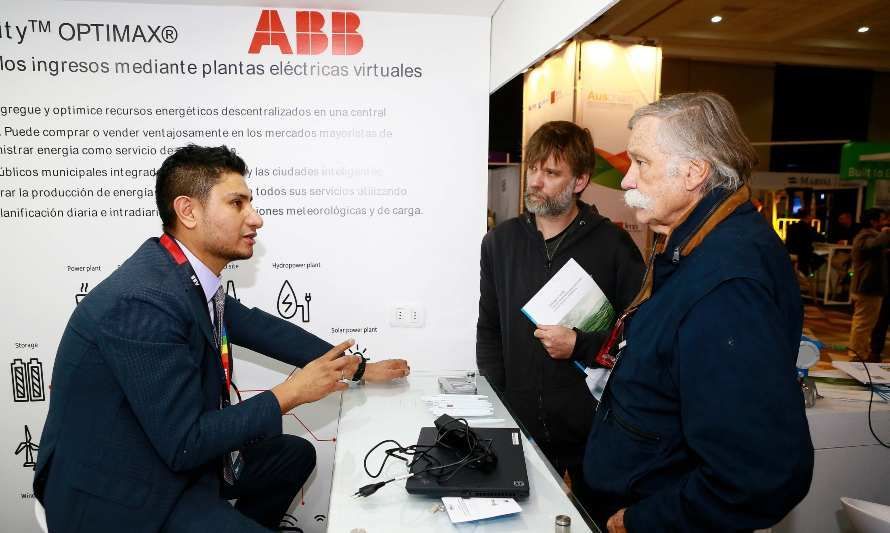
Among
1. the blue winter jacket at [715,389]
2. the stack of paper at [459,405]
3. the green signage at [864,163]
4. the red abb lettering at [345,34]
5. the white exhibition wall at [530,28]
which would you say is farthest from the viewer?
the green signage at [864,163]

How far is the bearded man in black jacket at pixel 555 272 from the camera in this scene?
2037mm

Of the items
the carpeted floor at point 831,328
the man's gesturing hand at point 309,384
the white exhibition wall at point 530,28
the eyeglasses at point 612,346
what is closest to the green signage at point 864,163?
the carpeted floor at point 831,328

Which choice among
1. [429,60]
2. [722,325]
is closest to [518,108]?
[429,60]

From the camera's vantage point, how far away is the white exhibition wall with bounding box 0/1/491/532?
8.11 ft

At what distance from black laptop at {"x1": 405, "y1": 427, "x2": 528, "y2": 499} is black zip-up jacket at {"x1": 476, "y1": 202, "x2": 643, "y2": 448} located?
1.70 feet

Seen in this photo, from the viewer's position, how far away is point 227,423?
5.00 ft

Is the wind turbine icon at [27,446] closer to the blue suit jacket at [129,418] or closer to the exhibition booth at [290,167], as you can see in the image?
the exhibition booth at [290,167]

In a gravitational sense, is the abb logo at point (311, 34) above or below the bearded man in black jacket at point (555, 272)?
Result: above

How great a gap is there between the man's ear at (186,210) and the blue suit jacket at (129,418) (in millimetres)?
256

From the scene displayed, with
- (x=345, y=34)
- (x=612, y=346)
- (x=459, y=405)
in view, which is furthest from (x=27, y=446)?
(x=612, y=346)

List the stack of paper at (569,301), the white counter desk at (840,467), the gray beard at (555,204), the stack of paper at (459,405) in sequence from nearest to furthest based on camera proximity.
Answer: the stack of paper at (459,405), the stack of paper at (569,301), the gray beard at (555,204), the white counter desk at (840,467)

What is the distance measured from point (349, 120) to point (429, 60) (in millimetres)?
477

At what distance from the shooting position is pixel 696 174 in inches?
48.4

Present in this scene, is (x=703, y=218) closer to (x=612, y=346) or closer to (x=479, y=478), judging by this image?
(x=612, y=346)
